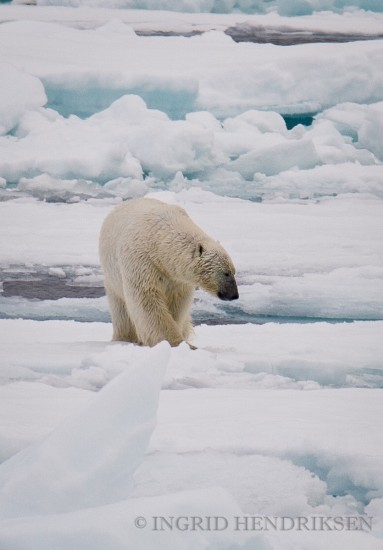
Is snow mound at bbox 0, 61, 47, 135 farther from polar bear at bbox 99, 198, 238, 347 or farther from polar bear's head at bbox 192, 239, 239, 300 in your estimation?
polar bear's head at bbox 192, 239, 239, 300

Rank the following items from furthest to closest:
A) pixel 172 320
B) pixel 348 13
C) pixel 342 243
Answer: pixel 348 13 → pixel 342 243 → pixel 172 320

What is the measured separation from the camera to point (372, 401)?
2.92 metres

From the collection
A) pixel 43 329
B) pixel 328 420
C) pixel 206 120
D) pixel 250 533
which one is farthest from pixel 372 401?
pixel 206 120

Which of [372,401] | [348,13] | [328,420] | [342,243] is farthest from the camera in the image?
[348,13]

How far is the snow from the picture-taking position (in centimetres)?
202

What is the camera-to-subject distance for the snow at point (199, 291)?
2021 mm

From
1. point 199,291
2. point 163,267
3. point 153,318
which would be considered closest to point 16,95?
point 199,291

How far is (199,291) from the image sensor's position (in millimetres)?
4320

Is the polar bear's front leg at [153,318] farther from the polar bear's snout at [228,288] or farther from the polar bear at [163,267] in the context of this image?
the polar bear's snout at [228,288]

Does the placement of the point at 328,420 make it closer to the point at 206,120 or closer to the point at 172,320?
the point at 172,320

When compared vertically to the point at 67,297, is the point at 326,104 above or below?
above

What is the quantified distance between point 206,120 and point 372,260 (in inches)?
56.1

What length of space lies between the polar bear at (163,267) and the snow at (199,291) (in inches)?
6.7

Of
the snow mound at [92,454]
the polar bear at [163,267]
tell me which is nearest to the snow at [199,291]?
the snow mound at [92,454]
